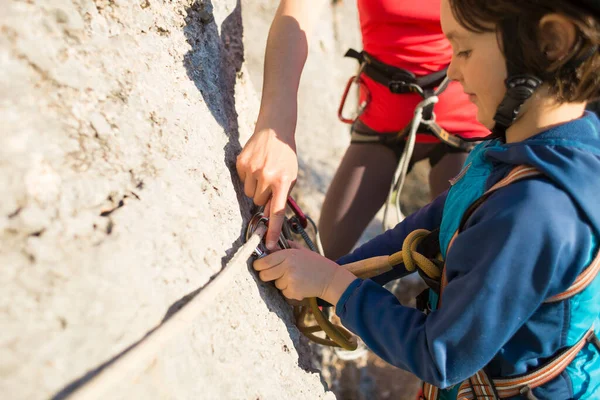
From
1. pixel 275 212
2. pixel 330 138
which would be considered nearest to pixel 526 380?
pixel 275 212

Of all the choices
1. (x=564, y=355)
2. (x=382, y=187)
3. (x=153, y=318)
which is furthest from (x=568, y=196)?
(x=382, y=187)

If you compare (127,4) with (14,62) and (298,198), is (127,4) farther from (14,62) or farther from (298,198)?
(298,198)

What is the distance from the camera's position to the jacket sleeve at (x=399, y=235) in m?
1.42

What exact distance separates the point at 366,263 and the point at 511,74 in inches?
22.4

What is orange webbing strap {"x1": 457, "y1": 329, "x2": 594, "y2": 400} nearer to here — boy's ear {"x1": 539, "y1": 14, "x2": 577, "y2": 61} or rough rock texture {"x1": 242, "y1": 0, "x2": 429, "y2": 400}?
boy's ear {"x1": 539, "y1": 14, "x2": 577, "y2": 61}

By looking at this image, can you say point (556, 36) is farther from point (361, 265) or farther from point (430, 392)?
point (430, 392)

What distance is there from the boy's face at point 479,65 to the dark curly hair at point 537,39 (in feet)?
0.06

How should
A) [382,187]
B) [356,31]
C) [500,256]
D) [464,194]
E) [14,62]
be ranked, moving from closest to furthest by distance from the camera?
[14,62] → [500,256] → [464,194] → [382,187] → [356,31]

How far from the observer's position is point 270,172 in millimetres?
1222

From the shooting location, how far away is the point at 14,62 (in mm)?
812

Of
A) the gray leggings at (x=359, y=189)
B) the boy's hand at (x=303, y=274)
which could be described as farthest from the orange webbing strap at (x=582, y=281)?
the gray leggings at (x=359, y=189)

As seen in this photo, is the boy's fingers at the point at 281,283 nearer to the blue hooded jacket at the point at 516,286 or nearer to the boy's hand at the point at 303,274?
the boy's hand at the point at 303,274

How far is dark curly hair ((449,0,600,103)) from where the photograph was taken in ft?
3.10

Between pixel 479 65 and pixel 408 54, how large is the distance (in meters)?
0.83
